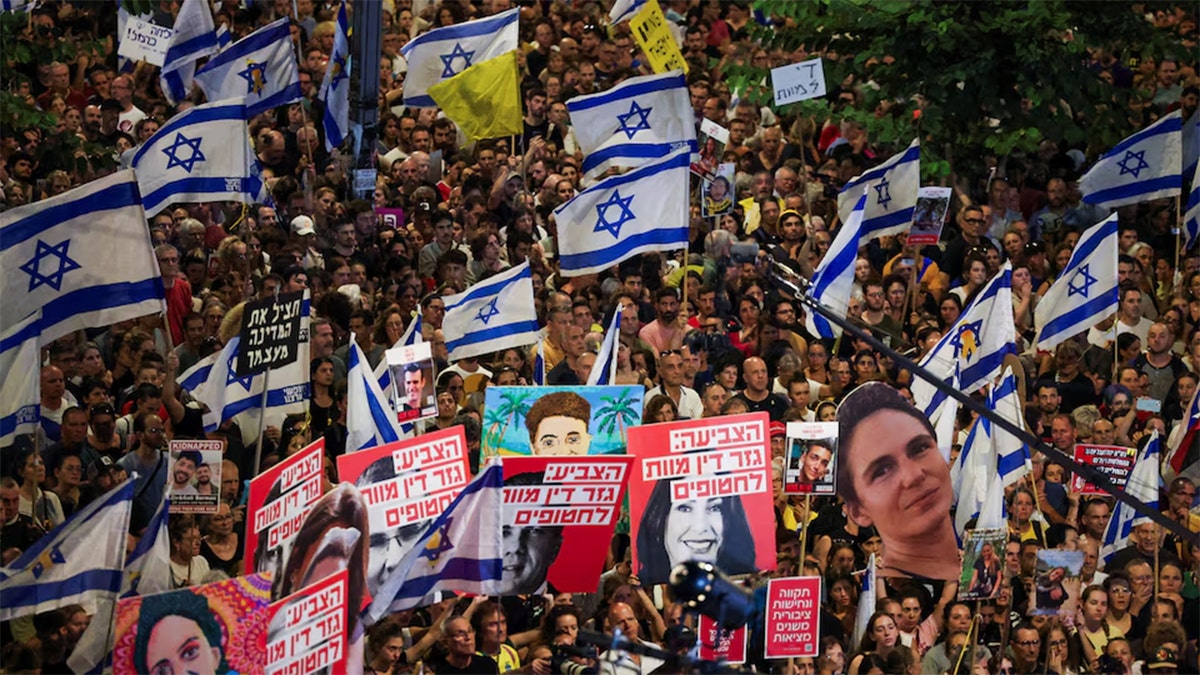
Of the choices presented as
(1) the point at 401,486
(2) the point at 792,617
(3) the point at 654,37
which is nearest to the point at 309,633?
(1) the point at 401,486

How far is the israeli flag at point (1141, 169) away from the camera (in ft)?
60.3

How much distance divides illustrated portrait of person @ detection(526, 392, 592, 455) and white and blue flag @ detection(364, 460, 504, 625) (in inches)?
67.9

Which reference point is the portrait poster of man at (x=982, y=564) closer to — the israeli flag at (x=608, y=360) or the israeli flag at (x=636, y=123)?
the israeli flag at (x=608, y=360)

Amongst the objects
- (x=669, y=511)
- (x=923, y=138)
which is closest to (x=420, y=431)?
(x=669, y=511)

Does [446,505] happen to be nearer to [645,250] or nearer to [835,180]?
[645,250]

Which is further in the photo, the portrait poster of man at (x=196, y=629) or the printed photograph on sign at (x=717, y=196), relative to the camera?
the printed photograph on sign at (x=717, y=196)

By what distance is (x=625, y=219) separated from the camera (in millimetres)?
15758

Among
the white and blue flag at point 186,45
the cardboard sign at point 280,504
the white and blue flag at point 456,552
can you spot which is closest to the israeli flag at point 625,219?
the white and blue flag at point 186,45

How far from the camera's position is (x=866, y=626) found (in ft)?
43.3

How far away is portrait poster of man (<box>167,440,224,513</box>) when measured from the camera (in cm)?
1246

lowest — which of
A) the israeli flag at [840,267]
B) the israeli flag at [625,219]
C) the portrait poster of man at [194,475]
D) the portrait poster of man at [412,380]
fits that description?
the portrait poster of man at [194,475]

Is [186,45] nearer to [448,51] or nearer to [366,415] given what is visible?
[448,51]

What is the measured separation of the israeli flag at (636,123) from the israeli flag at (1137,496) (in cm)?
435

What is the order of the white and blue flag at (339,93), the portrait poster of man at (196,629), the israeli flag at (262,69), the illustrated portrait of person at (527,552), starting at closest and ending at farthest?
the portrait poster of man at (196,629)
the illustrated portrait of person at (527,552)
the israeli flag at (262,69)
the white and blue flag at (339,93)
